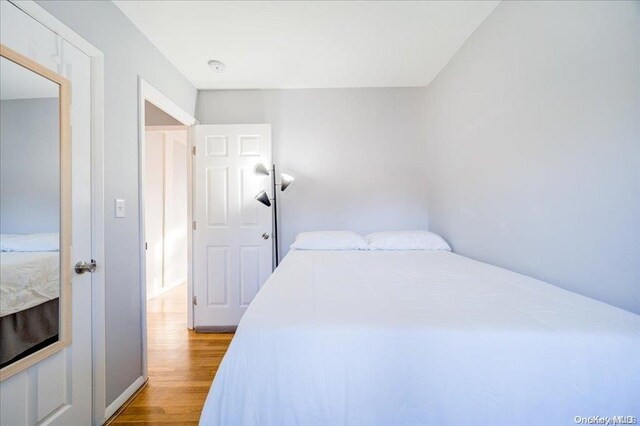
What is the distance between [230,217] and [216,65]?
1.43m

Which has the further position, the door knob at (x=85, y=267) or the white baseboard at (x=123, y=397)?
the white baseboard at (x=123, y=397)

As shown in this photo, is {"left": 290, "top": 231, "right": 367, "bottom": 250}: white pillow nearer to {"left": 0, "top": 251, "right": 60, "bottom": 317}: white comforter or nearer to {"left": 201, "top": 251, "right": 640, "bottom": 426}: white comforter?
{"left": 201, "top": 251, "right": 640, "bottom": 426}: white comforter

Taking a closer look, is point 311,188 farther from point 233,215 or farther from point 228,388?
point 228,388

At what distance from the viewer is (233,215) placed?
8.68ft

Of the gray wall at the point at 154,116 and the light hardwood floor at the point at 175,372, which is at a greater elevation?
the gray wall at the point at 154,116

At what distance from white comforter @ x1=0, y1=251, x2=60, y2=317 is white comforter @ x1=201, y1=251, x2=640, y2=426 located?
951 mm

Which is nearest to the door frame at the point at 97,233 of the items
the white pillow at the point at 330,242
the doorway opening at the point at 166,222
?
the doorway opening at the point at 166,222

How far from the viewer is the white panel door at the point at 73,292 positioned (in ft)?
3.38

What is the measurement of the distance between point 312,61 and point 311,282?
6.44 ft

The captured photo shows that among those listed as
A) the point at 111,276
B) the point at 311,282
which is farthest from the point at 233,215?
the point at 311,282

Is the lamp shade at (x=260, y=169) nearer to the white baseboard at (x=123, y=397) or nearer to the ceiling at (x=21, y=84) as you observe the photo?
the ceiling at (x=21, y=84)

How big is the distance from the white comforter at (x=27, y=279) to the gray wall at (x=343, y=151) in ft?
6.01
